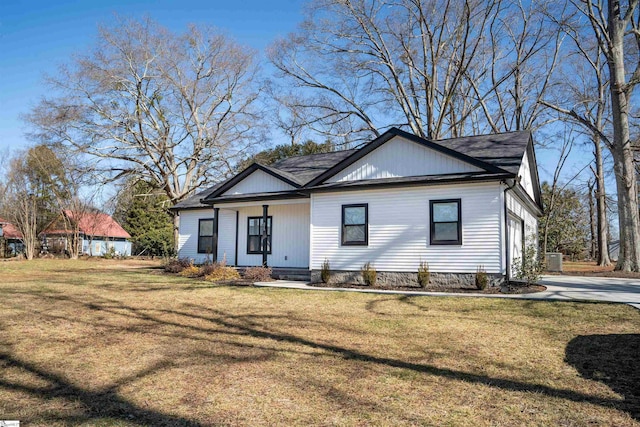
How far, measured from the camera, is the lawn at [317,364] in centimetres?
394

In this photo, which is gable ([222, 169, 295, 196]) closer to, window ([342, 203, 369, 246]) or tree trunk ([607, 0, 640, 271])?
window ([342, 203, 369, 246])

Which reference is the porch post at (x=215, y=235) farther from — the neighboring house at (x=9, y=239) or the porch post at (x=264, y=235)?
the neighboring house at (x=9, y=239)

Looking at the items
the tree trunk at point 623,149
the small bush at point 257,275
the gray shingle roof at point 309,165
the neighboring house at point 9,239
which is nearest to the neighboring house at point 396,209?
the gray shingle roof at point 309,165

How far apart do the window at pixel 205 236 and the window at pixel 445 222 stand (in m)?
10.9

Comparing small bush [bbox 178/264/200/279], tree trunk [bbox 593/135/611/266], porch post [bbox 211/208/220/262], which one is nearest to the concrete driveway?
small bush [bbox 178/264/200/279]

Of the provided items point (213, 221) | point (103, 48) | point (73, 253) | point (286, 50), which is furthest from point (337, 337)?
point (73, 253)

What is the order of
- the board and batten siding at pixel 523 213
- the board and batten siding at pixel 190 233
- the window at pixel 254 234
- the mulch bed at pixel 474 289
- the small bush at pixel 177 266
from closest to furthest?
the mulch bed at pixel 474 289, the board and batten siding at pixel 523 213, the small bush at pixel 177 266, the window at pixel 254 234, the board and batten siding at pixel 190 233

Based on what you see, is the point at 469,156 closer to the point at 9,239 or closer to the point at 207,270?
the point at 207,270

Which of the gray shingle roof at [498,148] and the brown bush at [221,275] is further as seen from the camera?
the brown bush at [221,275]

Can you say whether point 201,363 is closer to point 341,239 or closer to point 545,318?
point 545,318

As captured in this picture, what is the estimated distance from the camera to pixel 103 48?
25844 mm

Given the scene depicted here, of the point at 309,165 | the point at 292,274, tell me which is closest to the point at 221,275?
the point at 292,274

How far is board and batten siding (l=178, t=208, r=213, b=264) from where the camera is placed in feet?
66.3

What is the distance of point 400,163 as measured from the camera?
14.0 meters
